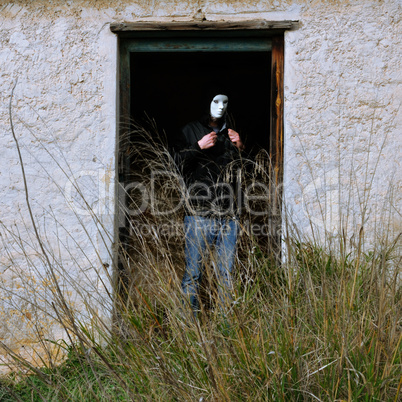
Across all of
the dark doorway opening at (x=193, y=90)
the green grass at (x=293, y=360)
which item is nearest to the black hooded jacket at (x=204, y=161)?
the green grass at (x=293, y=360)

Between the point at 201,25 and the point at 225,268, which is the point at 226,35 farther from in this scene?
the point at 225,268

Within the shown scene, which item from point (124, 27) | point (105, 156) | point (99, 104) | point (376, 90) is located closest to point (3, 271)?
point (105, 156)

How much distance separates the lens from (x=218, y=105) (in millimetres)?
4027

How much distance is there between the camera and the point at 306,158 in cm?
370

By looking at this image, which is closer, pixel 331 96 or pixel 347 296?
pixel 347 296

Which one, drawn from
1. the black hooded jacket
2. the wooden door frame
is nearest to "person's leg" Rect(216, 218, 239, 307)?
the black hooded jacket

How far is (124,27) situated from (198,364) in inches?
93.7

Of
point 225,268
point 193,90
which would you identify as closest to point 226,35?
point 225,268

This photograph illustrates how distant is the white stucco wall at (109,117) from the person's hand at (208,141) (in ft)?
1.80

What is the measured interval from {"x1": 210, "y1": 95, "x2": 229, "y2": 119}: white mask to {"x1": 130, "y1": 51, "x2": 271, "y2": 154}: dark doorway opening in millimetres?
2409

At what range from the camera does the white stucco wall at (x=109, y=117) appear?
3682 mm

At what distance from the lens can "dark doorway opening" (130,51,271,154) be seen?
648 cm

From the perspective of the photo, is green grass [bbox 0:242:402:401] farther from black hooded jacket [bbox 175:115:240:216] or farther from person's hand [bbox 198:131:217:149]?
person's hand [bbox 198:131:217:149]

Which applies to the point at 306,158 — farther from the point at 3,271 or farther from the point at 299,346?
the point at 3,271
